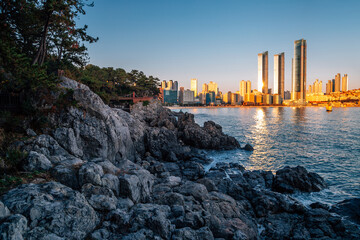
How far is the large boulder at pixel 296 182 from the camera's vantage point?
14672 mm

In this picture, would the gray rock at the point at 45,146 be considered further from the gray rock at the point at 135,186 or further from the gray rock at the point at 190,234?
the gray rock at the point at 190,234

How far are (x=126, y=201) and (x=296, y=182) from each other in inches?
514

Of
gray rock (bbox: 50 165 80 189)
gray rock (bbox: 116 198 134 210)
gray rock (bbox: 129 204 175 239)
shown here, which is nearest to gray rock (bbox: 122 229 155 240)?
gray rock (bbox: 129 204 175 239)

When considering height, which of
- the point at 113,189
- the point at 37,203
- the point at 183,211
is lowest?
the point at 183,211

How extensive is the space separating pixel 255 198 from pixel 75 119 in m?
13.7

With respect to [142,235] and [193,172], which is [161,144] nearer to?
[193,172]

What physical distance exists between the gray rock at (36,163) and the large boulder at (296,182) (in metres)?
14.9

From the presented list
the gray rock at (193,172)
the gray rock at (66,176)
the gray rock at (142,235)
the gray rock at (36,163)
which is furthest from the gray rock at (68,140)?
the gray rock at (142,235)

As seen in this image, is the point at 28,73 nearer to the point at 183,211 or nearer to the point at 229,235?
the point at 183,211

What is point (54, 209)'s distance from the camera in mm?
6207

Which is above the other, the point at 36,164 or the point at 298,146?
the point at 36,164

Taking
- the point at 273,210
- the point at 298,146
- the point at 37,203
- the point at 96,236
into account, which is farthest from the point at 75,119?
the point at 298,146

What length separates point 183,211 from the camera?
787 centimetres

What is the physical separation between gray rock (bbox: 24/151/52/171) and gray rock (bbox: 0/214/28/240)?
3537 mm
